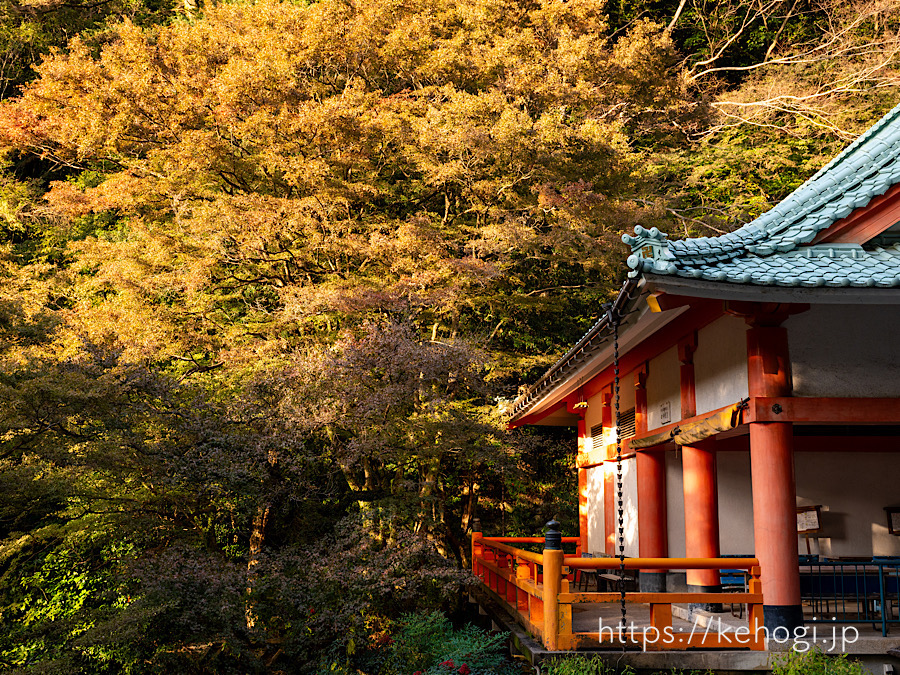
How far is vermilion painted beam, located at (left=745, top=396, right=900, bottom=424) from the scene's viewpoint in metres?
6.32

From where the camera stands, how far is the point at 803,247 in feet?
20.9

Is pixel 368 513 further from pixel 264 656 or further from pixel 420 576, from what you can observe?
pixel 264 656

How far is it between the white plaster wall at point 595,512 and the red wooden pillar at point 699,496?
4.31 metres

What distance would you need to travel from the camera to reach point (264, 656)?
10.0 m

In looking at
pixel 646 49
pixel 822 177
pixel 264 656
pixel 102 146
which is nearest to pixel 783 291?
pixel 822 177

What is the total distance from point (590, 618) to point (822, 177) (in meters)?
5.22

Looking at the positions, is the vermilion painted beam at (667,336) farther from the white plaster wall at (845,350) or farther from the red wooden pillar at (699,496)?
the white plaster wall at (845,350)

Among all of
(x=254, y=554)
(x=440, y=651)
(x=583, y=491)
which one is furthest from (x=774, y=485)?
(x=583, y=491)

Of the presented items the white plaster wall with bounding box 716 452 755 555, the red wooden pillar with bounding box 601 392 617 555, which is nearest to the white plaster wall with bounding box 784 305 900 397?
the white plaster wall with bounding box 716 452 755 555

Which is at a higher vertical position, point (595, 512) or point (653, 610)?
point (595, 512)

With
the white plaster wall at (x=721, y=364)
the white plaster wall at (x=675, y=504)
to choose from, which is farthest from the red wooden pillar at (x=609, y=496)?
the white plaster wall at (x=721, y=364)

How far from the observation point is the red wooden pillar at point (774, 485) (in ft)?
20.5

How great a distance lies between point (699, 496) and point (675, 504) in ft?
6.54

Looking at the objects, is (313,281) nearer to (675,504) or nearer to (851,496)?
(675,504)
